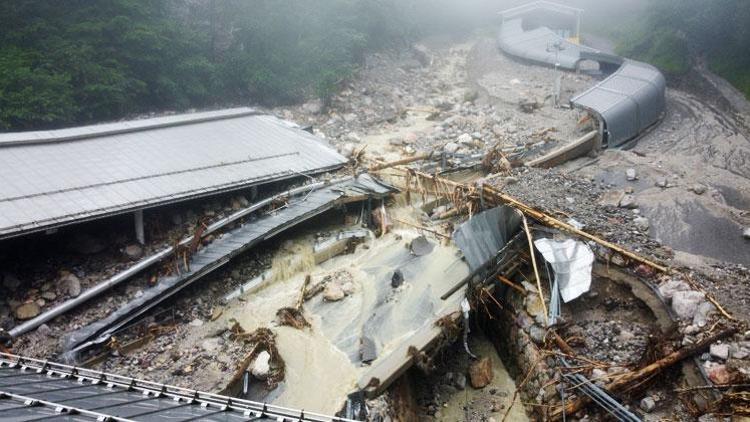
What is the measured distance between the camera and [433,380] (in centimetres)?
1140

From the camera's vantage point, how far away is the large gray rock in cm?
950

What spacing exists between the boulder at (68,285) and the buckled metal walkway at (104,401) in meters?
2.82

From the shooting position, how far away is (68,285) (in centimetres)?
1096

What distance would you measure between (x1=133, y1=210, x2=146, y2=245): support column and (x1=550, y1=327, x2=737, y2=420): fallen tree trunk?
886 cm

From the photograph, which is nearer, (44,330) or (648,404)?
(648,404)

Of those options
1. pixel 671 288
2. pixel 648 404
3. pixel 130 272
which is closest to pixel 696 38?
pixel 671 288

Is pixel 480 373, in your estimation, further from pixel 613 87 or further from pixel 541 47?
pixel 541 47

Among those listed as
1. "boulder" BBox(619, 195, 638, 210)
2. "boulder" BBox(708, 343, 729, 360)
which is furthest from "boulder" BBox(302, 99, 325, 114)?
"boulder" BBox(708, 343, 729, 360)

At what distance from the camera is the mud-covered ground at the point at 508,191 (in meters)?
10.6

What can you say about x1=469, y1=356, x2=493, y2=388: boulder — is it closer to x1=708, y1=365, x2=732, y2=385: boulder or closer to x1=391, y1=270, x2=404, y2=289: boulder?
x1=391, y1=270, x2=404, y2=289: boulder

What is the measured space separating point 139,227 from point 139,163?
5.70 ft

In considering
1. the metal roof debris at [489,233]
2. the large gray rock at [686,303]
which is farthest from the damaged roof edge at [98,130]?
the large gray rock at [686,303]

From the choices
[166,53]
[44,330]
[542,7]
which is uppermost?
[542,7]

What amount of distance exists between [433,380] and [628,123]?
11.4m
